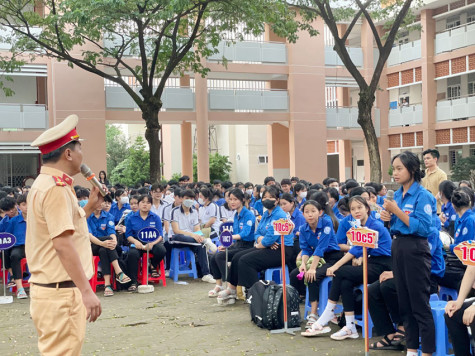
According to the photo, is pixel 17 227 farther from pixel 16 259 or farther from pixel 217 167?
pixel 217 167

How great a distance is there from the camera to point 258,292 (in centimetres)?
708

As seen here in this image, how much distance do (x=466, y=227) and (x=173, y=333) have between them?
347cm

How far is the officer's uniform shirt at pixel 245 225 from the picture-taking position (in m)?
8.69

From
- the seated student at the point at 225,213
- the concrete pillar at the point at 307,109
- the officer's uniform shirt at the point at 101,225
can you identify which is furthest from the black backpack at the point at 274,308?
the concrete pillar at the point at 307,109

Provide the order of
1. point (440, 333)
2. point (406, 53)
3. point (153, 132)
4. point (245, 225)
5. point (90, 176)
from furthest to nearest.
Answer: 1. point (406, 53)
2. point (153, 132)
3. point (245, 225)
4. point (440, 333)
5. point (90, 176)

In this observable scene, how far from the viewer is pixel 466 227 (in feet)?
20.1

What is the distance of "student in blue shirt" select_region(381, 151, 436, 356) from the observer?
5035 millimetres

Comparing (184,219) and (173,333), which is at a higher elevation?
(184,219)

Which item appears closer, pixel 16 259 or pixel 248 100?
pixel 16 259

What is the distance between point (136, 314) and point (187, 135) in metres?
18.7

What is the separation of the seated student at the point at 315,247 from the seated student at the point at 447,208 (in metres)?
1.76

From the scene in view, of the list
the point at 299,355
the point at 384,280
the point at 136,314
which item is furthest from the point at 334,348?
the point at 136,314

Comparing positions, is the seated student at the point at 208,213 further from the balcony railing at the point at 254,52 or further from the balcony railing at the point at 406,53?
the balcony railing at the point at 406,53

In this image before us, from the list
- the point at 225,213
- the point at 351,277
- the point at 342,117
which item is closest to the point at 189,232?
the point at 225,213
